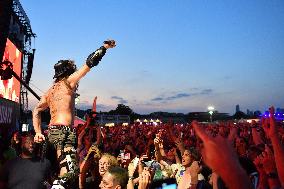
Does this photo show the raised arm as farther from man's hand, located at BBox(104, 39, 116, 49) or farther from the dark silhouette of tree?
the dark silhouette of tree

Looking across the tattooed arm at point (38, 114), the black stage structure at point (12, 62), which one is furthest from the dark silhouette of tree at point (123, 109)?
the tattooed arm at point (38, 114)

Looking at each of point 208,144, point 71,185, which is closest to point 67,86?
point 71,185

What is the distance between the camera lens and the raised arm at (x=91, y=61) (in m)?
4.41

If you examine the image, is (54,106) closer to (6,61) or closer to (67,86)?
(67,86)

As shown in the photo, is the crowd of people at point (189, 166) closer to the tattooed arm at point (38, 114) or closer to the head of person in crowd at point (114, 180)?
the head of person in crowd at point (114, 180)

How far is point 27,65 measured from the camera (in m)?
32.0

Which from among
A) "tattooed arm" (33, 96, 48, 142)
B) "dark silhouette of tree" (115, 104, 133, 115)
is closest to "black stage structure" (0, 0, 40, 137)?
"tattooed arm" (33, 96, 48, 142)

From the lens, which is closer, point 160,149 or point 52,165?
point 52,165

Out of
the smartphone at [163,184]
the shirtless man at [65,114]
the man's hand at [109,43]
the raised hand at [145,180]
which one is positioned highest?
the man's hand at [109,43]

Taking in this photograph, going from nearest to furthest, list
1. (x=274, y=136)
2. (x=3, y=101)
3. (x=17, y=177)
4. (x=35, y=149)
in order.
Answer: (x=274, y=136)
(x=17, y=177)
(x=35, y=149)
(x=3, y=101)

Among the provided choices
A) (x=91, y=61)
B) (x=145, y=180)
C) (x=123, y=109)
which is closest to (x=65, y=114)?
(x=91, y=61)

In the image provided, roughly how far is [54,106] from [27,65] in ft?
94.4

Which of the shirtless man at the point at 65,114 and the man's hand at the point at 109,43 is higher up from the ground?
the man's hand at the point at 109,43

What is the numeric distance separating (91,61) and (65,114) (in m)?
0.79
